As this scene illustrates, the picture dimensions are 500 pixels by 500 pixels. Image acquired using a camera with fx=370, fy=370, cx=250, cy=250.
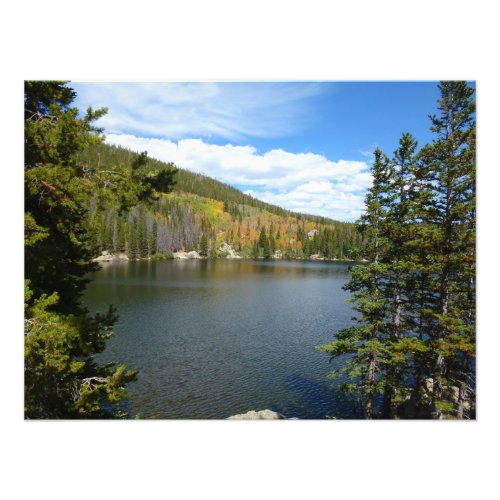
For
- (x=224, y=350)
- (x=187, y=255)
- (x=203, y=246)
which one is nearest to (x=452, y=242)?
(x=224, y=350)

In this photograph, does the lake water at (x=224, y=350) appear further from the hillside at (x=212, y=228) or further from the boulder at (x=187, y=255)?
the boulder at (x=187, y=255)

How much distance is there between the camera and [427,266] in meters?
8.07

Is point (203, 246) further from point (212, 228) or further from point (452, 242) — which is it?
point (452, 242)

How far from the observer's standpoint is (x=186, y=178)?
12556cm

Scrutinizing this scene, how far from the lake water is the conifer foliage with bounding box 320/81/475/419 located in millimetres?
3335

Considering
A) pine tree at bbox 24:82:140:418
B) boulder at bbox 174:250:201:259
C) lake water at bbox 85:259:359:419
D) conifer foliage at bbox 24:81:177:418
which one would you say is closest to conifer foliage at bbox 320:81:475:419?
lake water at bbox 85:259:359:419

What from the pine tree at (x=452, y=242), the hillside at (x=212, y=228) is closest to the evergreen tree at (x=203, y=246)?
the hillside at (x=212, y=228)

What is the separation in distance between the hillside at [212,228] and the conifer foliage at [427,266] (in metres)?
33.9

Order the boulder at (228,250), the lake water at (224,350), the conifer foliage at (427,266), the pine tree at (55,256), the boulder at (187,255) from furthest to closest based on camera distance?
the boulder at (228,250) < the boulder at (187,255) < the lake water at (224,350) < the conifer foliage at (427,266) < the pine tree at (55,256)

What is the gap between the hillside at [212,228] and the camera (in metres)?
67.2

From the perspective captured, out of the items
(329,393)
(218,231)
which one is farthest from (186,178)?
(329,393)
